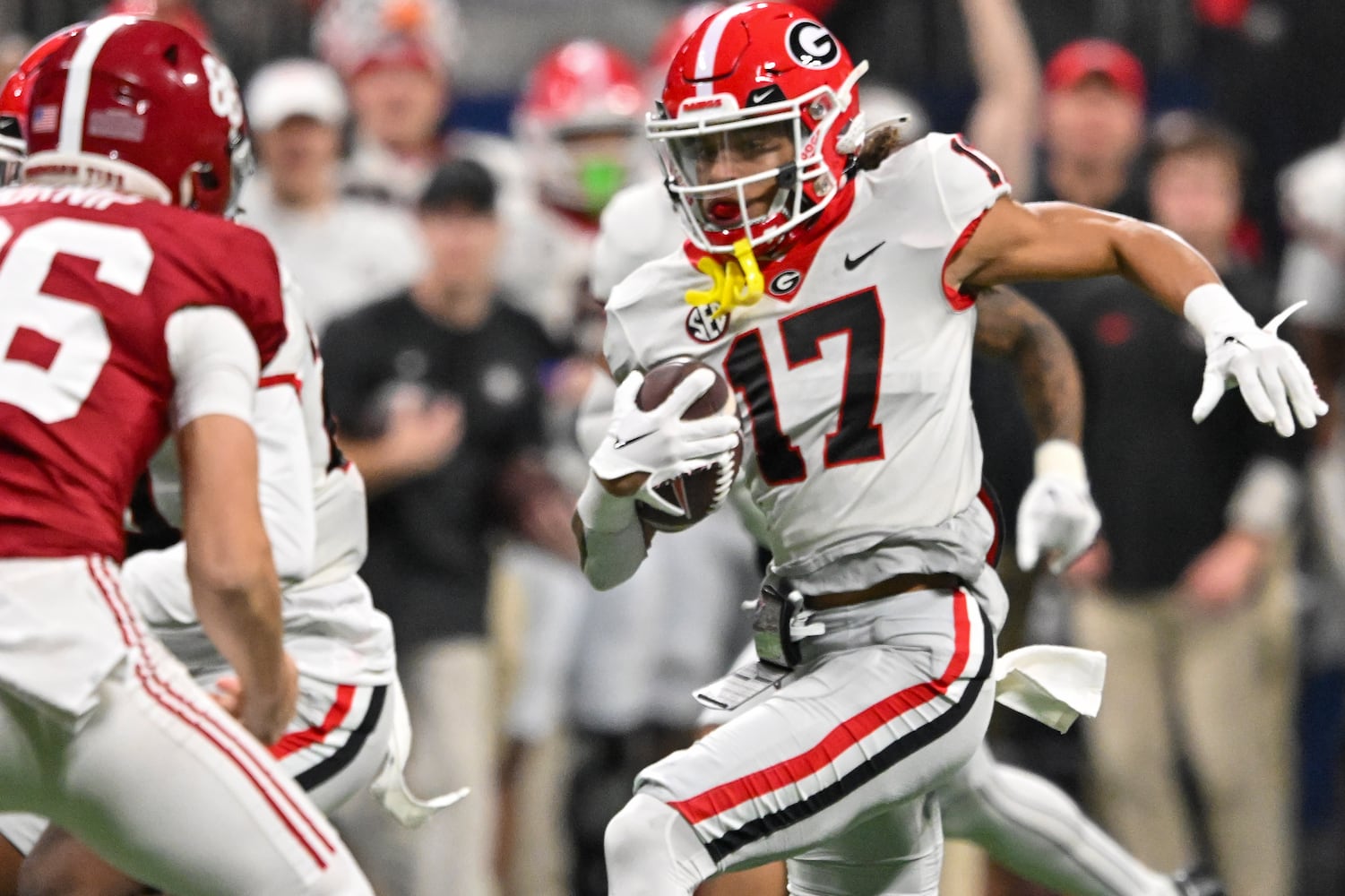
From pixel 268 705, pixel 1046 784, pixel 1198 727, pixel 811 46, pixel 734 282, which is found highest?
pixel 811 46

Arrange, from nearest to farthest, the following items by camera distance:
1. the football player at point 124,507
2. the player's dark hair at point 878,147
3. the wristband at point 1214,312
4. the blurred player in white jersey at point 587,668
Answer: the football player at point 124,507, the wristband at point 1214,312, the player's dark hair at point 878,147, the blurred player in white jersey at point 587,668

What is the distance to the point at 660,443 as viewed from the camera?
3.19 meters

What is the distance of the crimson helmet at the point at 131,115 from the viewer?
3.22 m

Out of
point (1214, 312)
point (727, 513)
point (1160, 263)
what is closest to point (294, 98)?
point (727, 513)

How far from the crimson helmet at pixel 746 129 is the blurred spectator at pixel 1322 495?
107 inches

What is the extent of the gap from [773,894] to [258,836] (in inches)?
61.4

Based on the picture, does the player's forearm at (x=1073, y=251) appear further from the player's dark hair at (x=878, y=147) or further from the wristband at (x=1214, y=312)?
the player's dark hair at (x=878, y=147)

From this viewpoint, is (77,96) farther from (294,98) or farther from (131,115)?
(294,98)

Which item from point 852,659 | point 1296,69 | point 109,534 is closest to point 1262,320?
point 1296,69

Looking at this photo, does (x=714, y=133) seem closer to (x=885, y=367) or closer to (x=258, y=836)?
(x=885, y=367)

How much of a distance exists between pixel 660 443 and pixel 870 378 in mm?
408

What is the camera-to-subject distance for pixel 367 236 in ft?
21.3

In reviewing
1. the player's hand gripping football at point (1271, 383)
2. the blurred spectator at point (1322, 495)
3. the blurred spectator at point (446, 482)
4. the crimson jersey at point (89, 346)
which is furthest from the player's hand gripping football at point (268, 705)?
the blurred spectator at point (1322, 495)

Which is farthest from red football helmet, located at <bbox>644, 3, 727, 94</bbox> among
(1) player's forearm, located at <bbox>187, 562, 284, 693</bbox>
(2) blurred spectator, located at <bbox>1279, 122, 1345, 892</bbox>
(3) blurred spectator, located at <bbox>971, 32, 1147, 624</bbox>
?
(1) player's forearm, located at <bbox>187, 562, 284, 693</bbox>
